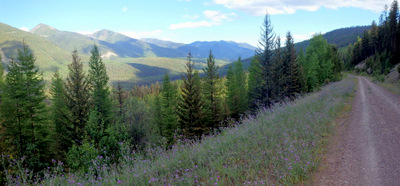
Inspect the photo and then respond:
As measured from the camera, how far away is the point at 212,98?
3209cm

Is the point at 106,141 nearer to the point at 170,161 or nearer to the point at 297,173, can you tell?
the point at 170,161

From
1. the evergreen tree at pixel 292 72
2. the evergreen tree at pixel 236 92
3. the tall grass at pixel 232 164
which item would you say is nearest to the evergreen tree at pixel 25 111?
the tall grass at pixel 232 164

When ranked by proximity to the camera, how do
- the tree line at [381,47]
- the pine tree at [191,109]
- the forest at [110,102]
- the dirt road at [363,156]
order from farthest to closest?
the tree line at [381,47], the pine tree at [191,109], the forest at [110,102], the dirt road at [363,156]

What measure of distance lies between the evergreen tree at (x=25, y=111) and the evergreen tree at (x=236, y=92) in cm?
2694

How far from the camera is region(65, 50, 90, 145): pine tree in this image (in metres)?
24.3

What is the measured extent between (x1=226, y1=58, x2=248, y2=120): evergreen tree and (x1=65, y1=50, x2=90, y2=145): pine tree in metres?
22.6

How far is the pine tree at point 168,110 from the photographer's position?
32844mm

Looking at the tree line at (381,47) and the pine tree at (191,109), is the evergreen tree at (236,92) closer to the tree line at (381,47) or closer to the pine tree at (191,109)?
the pine tree at (191,109)

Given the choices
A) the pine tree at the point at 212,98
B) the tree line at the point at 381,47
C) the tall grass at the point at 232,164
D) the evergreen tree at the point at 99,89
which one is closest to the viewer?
the tall grass at the point at 232,164

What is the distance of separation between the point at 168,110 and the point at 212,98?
835cm

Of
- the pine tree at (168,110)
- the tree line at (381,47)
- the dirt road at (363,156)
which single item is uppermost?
the tree line at (381,47)

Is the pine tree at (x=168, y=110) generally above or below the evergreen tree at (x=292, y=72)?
below

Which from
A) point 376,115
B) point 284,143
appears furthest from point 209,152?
point 376,115

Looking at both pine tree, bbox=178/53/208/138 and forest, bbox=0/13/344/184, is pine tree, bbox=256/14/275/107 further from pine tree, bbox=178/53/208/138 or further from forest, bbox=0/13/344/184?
pine tree, bbox=178/53/208/138
